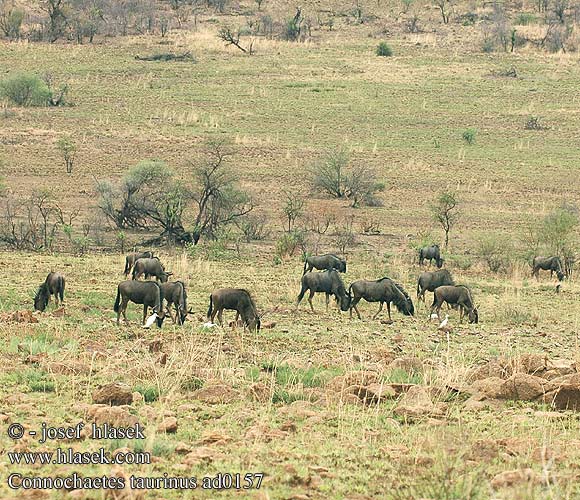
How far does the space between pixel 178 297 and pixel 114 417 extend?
799 cm

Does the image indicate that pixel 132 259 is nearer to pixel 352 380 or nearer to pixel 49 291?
pixel 49 291

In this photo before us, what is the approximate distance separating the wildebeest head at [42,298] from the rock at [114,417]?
27.1 ft

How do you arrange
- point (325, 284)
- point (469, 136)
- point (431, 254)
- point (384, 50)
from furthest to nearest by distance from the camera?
point (384, 50), point (469, 136), point (431, 254), point (325, 284)

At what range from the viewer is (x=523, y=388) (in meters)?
9.05

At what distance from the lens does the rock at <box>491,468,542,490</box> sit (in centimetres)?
628

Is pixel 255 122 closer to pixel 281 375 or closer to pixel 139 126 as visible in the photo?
pixel 139 126

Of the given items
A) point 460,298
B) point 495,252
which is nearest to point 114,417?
point 460,298

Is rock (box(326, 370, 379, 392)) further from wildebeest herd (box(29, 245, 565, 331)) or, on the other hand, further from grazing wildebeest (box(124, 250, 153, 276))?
grazing wildebeest (box(124, 250, 153, 276))

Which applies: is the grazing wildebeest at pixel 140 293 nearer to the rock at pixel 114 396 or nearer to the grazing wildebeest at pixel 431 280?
the grazing wildebeest at pixel 431 280

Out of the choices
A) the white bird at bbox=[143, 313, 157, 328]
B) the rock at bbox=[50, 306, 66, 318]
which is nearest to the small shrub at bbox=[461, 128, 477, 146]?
the rock at bbox=[50, 306, 66, 318]

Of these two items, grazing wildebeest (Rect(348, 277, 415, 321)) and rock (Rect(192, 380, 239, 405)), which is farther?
grazing wildebeest (Rect(348, 277, 415, 321))

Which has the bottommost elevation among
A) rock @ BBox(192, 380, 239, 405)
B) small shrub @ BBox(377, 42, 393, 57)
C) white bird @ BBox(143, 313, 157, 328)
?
white bird @ BBox(143, 313, 157, 328)

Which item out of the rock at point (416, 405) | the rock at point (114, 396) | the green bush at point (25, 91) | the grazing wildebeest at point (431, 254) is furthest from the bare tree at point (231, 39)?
the rock at point (114, 396)

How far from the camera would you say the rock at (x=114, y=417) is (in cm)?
756
